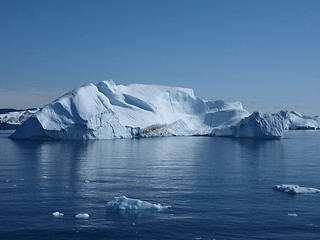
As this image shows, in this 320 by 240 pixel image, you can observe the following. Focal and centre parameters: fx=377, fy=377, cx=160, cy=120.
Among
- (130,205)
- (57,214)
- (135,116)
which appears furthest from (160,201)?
(135,116)

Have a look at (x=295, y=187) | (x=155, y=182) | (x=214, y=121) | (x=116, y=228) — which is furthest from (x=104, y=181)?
(x=214, y=121)

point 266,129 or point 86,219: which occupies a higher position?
point 266,129

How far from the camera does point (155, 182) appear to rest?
1288cm

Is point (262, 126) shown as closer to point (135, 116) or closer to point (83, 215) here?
point (135, 116)

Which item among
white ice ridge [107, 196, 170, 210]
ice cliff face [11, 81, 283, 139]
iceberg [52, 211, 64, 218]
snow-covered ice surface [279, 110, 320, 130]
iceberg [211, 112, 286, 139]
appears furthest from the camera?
snow-covered ice surface [279, 110, 320, 130]

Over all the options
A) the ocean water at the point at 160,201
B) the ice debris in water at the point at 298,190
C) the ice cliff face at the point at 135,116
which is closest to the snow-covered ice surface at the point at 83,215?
the ocean water at the point at 160,201

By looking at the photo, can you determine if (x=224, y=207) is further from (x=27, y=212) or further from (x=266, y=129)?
(x=266, y=129)

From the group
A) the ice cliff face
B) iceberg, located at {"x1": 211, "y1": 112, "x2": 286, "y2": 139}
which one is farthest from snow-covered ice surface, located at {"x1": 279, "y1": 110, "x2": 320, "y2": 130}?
iceberg, located at {"x1": 211, "y1": 112, "x2": 286, "y2": 139}

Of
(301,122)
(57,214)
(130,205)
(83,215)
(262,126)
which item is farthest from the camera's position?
(301,122)

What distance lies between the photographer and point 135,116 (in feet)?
136

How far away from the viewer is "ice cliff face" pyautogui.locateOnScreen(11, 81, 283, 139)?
34156 millimetres

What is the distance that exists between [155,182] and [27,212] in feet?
16.4

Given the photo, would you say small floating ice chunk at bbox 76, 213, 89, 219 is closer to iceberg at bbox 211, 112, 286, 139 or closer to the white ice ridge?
the white ice ridge

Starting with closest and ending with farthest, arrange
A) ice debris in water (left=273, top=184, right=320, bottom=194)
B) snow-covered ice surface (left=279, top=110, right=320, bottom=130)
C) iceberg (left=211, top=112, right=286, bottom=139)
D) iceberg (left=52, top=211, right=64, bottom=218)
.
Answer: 1. iceberg (left=52, top=211, right=64, bottom=218)
2. ice debris in water (left=273, top=184, right=320, bottom=194)
3. iceberg (left=211, top=112, right=286, bottom=139)
4. snow-covered ice surface (left=279, top=110, right=320, bottom=130)
